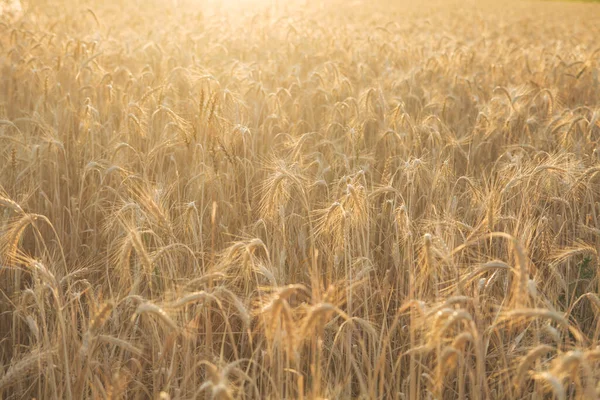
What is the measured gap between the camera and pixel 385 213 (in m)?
2.83

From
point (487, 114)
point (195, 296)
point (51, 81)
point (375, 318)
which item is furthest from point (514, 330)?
point (51, 81)

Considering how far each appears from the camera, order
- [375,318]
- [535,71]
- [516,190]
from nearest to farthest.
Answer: [375,318] < [516,190] < [535,71]

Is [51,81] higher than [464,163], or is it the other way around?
[51,81]

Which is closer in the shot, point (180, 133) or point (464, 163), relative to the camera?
point (180, 133)

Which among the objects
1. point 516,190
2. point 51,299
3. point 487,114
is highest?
point 487,114

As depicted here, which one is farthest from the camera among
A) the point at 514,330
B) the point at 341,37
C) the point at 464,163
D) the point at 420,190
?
A: the point at 341,37

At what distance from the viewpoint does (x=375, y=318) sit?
2385 mm

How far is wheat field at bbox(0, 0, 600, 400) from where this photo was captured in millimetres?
1667

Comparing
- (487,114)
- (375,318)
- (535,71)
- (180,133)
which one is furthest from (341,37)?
(375,318)

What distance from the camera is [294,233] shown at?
8.93 feet

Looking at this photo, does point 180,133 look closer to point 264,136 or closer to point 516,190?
point 264,136

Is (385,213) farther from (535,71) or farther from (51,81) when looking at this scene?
(535,71)

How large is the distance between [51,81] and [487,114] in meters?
3.33

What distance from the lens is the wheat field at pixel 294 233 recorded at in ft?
5.47
